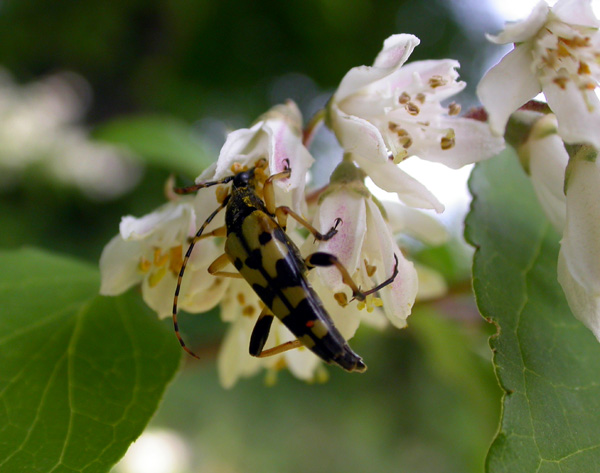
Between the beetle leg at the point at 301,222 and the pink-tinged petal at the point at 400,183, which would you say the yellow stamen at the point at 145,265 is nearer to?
the beetle leg at the point at 301,222

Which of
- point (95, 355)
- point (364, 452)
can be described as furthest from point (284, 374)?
point (95, 355)

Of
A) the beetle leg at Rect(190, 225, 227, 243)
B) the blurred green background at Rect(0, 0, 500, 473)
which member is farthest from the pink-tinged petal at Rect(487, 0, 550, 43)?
the blurred green background at Rect(0, 0, 500, 473)

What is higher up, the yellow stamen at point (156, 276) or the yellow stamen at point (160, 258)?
the yellow stamen at point (160, 258)

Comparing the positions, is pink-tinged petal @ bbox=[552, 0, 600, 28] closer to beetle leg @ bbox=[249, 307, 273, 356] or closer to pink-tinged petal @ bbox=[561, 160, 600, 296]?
pink-tinged petal @ bbox=[561, 160, 600, 296]

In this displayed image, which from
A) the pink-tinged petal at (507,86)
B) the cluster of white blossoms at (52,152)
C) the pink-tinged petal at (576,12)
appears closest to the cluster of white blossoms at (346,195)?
the pink-tinged petal at (507,86)

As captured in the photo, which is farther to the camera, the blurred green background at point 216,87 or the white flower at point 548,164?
the blurred green background at point 216,87

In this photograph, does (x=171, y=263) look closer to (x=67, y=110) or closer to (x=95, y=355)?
(x=95, y=355)

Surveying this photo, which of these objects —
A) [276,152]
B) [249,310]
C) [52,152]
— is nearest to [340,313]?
[249,310]
